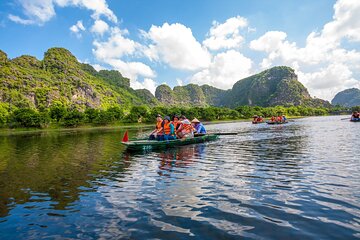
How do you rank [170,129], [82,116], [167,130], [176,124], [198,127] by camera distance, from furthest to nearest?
[82,116] → [198,127] → [176,124] → [170,129] → [167,130]

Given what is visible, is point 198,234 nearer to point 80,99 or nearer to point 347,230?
point 347,230

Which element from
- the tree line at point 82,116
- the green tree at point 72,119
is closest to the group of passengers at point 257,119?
the tree line at point 82,116

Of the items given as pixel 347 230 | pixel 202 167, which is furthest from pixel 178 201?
pixel 202 167

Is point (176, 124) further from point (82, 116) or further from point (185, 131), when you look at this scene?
point (82, 116)

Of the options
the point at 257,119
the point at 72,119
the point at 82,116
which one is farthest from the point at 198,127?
the point at 82,116

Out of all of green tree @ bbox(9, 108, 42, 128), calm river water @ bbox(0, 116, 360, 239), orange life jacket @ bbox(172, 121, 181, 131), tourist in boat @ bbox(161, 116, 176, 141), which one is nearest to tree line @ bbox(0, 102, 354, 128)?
green tree @ bbox(9, 108, 42, 128)

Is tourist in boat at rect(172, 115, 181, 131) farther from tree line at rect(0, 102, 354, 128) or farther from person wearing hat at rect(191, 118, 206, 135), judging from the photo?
tree line at rect(0, 102, 354, 128)

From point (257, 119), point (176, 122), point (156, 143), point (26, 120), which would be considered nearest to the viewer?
point (156, 143)

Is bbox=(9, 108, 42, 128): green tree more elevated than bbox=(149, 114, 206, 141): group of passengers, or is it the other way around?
bbox=(9, 108, 42, 128): green tree

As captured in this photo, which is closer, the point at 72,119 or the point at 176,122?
the point at 176,122

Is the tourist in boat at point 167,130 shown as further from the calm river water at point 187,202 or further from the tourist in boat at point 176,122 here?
the calm river water at point 187,202

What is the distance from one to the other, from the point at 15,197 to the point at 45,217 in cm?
333

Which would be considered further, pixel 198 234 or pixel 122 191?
pixel 122 191

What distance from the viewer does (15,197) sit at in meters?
10.3
